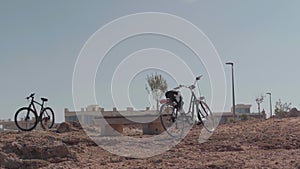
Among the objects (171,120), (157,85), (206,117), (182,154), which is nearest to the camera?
(182,154)

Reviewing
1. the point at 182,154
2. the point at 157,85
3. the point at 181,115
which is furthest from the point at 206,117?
the point at 157,85

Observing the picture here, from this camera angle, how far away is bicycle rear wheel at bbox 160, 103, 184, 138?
9.55 metres

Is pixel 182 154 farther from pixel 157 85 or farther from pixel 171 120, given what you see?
pixel 157 85

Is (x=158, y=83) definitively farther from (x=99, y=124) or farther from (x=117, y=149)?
(x=117, y=149)

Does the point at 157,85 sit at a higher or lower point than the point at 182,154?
Result: higher

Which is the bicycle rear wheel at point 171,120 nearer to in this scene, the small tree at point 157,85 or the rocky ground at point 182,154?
the rocky ground at point 182,154

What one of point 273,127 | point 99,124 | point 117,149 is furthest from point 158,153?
point 99,124

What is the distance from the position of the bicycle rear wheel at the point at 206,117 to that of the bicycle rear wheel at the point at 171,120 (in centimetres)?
62

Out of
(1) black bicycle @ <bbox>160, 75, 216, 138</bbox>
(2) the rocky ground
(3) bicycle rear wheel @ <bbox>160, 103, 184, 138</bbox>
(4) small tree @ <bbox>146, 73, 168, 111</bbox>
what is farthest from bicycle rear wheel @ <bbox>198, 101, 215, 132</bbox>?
(4) small tree @ <bbox>146, 73, 168, 111</bbox>

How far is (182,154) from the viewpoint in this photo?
23.5 ft

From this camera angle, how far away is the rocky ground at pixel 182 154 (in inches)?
242

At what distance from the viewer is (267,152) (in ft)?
23.2

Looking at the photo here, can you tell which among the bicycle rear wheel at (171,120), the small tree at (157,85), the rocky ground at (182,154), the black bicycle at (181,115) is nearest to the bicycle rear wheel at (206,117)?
the black bicycle at (181,115)

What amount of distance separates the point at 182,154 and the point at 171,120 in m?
2.45
